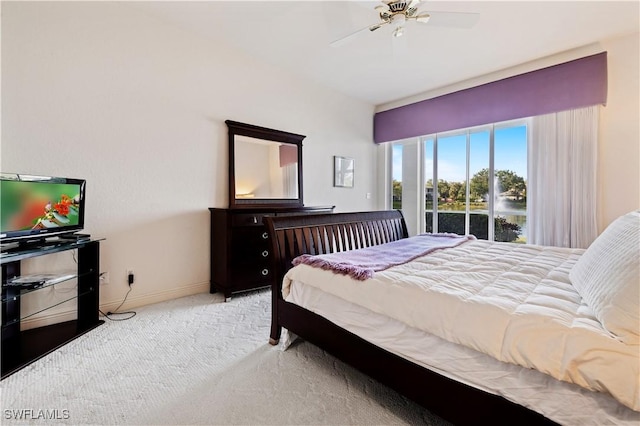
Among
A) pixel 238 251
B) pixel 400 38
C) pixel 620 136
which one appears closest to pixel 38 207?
pixel 238 251

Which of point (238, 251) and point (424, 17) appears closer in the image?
point (424, 17)

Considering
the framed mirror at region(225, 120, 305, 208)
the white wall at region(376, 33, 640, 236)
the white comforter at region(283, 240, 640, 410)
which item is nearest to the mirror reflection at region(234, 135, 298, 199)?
the framed mirror at region(225, 120, 305, 208)

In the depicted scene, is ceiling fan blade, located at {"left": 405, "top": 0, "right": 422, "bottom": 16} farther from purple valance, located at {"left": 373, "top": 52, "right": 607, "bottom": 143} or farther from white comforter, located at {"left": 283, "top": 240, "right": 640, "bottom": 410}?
purple valance, located at {"left": 373, "top": 52, "right": 607, "bottom": 143}

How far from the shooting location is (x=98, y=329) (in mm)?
2174

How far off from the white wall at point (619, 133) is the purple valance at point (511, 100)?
0.10m

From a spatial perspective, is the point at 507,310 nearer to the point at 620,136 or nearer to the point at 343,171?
the point at 620,136

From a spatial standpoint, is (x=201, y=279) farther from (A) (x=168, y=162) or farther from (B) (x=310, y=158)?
(B) (x=310, y=158)

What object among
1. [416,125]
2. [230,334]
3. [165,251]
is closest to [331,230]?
[230,334]

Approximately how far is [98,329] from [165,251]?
85 cm

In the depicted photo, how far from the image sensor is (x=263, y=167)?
11.5 ft

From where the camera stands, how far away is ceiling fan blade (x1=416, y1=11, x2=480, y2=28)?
205 centimetres

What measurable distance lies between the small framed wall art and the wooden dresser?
1620mm

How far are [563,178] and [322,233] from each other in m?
3.00

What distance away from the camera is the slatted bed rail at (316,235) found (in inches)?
76.3
